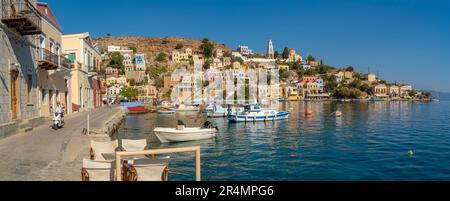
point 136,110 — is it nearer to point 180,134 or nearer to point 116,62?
point 180,134

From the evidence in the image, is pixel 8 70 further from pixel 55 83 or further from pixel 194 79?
pixel 194 79

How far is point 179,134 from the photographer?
82.5 ft

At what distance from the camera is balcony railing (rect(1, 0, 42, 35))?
1659cm

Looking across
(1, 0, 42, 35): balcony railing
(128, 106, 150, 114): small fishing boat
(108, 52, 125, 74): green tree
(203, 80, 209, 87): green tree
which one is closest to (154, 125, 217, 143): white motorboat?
(1, 0, 42, 35): balcony railing

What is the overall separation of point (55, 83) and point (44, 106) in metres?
3.10

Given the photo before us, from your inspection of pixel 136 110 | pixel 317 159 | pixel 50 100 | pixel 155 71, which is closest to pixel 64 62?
pixel 50 100

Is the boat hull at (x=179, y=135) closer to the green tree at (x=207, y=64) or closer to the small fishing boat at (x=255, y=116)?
the small fishing boat at (x=255, y=116)

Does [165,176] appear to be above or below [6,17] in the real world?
below

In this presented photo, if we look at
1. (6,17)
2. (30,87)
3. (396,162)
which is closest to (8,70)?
(6,17)

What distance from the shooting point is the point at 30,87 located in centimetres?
2103

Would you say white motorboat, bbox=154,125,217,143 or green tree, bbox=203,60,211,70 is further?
green tree, bbox=203,60,211,70

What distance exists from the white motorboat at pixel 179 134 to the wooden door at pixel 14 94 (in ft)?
29.6

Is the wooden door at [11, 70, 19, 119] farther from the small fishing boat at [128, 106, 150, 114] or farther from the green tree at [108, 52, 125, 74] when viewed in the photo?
the green tree at [108, 52, 125, 74]

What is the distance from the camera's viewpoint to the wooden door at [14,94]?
58.6ft
